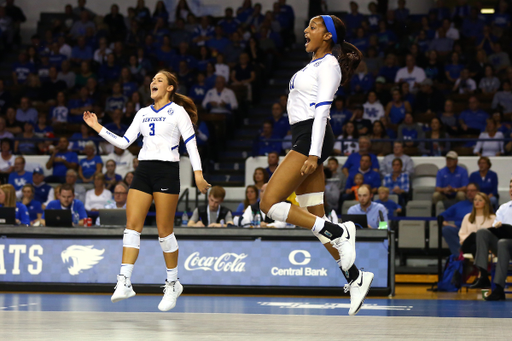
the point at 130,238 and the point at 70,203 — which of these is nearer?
the point at 130,238

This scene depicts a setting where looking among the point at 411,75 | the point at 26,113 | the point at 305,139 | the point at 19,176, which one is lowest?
the point at 19,176

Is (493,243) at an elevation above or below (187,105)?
below

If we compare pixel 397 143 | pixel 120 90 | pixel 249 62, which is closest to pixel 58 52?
pixel 120 90

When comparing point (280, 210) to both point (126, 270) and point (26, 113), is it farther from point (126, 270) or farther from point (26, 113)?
point (26, 113)

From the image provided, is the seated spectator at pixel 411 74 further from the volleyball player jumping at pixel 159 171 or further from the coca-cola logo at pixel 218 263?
the volleyball player jumping at pixel 159 171

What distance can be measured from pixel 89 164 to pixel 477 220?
7347mm

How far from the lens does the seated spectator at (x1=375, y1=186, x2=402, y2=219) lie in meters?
11.5

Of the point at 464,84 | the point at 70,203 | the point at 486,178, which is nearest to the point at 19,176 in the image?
the point at 70,203

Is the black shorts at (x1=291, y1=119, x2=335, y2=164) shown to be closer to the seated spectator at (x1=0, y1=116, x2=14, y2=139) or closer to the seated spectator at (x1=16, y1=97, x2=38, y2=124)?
the seated spectator at (x1=0, y1=116, x2=14, y2=139)

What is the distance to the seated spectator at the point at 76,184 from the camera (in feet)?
41.2

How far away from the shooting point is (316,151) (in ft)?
16.2

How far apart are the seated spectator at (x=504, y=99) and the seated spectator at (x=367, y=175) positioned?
3390mm

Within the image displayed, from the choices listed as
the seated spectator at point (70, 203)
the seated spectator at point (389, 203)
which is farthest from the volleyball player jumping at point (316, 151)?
the seated spectator at point (389, 203)

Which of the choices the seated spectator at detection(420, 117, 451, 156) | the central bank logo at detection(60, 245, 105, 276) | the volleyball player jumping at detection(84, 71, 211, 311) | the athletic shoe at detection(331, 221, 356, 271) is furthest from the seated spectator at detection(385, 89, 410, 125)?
the athletic shoe at detection(331, 221, 356, 271)
